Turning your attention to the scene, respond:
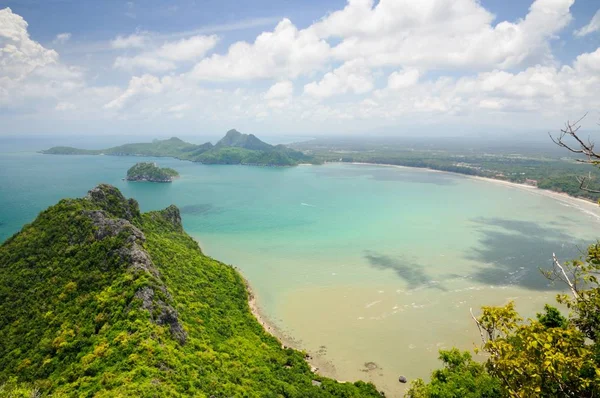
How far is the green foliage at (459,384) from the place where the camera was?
16.5 meters

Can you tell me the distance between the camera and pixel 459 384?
17.9 m

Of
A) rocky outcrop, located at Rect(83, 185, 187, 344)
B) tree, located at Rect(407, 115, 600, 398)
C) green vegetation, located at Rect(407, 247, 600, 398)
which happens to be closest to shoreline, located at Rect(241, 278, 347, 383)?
rocky outcrop, located at Rect(83, 185, 187, 344)

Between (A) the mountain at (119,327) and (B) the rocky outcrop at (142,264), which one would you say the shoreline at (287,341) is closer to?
(A) the mountain at (119,327)

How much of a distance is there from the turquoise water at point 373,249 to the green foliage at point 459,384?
5.96m

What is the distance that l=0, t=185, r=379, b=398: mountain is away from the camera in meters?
17.4

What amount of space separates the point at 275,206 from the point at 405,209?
96.9ft

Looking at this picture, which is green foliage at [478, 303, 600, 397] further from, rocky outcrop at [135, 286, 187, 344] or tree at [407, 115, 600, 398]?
rocky outcrop at [135, 286, 187, 344]

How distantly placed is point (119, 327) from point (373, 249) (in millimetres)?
37317

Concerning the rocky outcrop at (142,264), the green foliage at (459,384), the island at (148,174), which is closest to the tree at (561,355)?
the green foliage at (459,384)

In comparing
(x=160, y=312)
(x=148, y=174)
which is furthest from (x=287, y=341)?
(x=148, y=174)

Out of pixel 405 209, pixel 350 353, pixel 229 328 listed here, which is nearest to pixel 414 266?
pixel 350 353

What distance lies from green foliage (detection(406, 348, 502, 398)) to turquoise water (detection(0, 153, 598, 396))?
A: 5958mm

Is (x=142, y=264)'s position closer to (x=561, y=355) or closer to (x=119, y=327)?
(x=119, y=327)

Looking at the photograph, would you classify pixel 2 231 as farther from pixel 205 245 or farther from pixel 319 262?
pixel 319 262
